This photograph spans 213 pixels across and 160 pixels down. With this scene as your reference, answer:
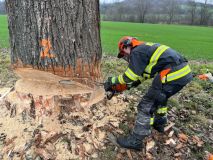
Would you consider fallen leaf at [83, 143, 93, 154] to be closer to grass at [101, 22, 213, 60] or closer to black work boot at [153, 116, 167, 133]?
black work boot at [153, 116, 167, 133]

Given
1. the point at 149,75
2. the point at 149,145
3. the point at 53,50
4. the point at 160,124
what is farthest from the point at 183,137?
the point at 53,50

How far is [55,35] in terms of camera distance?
8.90 feet

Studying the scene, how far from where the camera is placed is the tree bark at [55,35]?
2637 mm

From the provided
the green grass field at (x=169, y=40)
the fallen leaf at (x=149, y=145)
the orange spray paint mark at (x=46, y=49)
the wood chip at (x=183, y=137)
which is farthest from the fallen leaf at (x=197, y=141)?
the green grass field at (x=169, y=40)

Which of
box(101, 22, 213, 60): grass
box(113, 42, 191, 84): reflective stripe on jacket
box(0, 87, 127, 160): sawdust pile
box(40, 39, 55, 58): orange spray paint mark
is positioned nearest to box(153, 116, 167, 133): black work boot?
box(0, 87, 127, 160): sawdust pile

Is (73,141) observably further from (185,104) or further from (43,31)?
(185,104)

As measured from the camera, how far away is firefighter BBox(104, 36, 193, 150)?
2.95 metres

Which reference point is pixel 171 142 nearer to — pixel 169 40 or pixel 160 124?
pixel 160 124

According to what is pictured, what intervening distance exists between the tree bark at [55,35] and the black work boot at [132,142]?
35.5 inches

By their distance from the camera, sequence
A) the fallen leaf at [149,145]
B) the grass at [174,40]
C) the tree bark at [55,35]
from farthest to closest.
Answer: the grass at [174,40] < the fallen leaf at [149,145] < the tree bark at [55,35]

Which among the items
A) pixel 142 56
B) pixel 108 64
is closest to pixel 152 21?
pixel 108 64

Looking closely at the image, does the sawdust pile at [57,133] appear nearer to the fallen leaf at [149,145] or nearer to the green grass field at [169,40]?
the fallen leaf at [149,145]

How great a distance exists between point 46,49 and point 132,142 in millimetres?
1448

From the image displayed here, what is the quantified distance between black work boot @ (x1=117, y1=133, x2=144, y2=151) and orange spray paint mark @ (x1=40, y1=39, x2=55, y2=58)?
127 cm
